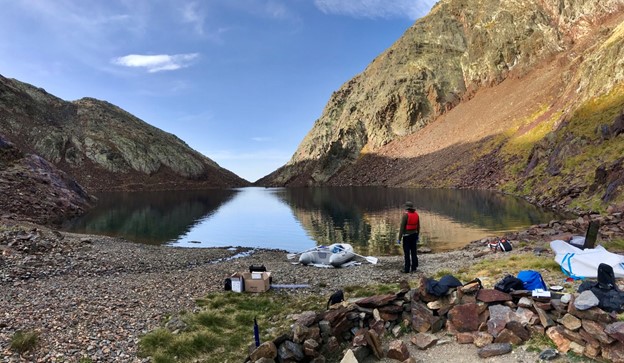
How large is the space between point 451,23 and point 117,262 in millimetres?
171822

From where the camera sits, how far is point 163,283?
18281 millimetres

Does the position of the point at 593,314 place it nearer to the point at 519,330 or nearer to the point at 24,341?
the point at 519,330

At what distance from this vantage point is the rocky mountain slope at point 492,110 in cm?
5972

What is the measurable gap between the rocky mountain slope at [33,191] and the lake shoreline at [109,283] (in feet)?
77.3

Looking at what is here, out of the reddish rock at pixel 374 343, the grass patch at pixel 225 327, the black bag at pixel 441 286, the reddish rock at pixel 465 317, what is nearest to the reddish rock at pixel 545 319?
the reddish rock at pixel 465 317

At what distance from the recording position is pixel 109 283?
18062 millimetres

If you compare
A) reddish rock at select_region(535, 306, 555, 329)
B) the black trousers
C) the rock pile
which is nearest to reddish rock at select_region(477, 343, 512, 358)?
the rock pile

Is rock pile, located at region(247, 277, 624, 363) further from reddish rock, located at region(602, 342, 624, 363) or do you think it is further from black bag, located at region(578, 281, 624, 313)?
black bag, located at region(578, 281, 624, 313)

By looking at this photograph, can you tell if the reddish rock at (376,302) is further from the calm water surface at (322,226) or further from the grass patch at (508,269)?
the calm water surface at (322,226)

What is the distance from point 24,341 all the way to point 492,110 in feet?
433

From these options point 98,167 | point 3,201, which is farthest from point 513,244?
point 98,167

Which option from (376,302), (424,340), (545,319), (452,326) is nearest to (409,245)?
(376,302)

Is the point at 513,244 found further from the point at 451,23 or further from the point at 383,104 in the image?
the point at 451,23

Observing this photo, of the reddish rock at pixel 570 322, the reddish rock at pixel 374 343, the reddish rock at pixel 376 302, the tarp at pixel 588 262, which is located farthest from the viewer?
the tarp at pixel 588 262
